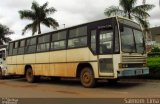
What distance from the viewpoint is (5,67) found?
2592 centimetres

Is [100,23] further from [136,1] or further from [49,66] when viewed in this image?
[136,1]

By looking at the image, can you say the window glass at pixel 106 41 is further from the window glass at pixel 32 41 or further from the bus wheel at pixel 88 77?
the window glass at pixel 32 41

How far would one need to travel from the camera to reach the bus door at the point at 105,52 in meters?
14.7

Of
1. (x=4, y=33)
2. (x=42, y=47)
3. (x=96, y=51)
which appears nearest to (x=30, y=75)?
(x=42, y=47)

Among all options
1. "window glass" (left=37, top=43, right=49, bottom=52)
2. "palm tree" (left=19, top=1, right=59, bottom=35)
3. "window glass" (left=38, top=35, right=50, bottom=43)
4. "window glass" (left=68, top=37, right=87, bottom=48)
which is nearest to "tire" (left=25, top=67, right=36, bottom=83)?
"window glass" (left=37, top=43, right=49, bottom=52)

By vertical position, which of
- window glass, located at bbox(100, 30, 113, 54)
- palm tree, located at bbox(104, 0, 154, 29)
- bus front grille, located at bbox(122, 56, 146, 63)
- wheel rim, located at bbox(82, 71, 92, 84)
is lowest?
wheel rim, located at bbox(82, 71, 92, 84)

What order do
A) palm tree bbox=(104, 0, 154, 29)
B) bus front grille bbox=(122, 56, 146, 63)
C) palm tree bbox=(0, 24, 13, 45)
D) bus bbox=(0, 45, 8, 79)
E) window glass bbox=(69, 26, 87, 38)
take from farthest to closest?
palm tree bbox=(0, 24, 13, 45)
palm tree bbox=(104, 0, 154, 29)
bus bbox=(0, 45, 8, 79)
window glass bbox=(69, 26, 87, 38)
bus front grille bbox=(122, 56, 146, 63)

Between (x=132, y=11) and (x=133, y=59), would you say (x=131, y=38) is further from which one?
(x=132, y=11)

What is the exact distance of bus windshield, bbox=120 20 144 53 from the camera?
14789mm

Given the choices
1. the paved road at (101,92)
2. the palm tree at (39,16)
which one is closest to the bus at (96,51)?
the paved road at (101,92)

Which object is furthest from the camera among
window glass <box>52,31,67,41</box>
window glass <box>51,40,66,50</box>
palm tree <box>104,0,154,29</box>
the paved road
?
palm tree <box>104,0,154,29</box>

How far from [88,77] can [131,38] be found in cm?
276

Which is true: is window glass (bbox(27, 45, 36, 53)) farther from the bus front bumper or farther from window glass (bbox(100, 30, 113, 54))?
the bus front bumper

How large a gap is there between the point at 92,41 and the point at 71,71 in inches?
88.1
